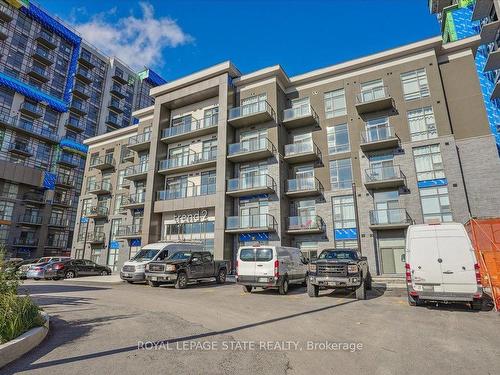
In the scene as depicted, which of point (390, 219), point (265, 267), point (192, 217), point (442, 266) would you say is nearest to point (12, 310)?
point (265, 267)

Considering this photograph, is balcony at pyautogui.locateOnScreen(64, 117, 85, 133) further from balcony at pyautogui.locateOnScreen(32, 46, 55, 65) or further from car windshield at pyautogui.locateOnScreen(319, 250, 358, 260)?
car windshield at pyautogui.locateOnScreen(319, 250, 358, 260)

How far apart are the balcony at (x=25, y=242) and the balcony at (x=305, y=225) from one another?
141ft

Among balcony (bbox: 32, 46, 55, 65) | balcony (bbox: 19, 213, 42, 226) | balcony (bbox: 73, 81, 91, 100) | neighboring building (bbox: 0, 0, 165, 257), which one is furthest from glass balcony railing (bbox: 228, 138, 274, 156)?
balcony (bbox: 32, 46, 55, 65)

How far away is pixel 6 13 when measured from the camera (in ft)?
157

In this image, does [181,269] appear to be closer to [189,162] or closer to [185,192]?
[185,192]

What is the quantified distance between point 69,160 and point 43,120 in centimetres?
782

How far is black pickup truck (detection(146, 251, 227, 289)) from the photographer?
607 inches

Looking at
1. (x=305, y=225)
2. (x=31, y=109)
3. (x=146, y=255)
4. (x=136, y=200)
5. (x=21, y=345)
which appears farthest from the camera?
(x=31, y=109)

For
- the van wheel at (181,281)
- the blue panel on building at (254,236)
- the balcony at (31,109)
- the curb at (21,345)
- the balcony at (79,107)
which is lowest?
the curb at (21,345)

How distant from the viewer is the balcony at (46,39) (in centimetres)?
5294

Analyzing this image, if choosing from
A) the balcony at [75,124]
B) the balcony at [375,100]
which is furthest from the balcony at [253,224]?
the balcony at [75,124]

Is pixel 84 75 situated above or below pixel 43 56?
above

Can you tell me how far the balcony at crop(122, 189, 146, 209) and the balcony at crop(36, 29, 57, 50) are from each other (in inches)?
1579

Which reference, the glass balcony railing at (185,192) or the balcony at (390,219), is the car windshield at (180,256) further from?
the balcony at (390,219)
